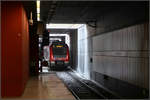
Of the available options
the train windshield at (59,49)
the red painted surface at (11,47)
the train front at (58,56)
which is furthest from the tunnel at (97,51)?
the train windshield at (59,49)

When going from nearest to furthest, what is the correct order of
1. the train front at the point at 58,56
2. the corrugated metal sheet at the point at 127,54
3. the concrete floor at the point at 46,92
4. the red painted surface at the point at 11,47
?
the red painted surface at the point at 11,47
the concrete floor at the point at 46,92
the corrugated metal sheet at the point at 127,54
the train front at the point at 58,56

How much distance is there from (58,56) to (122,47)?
14.4 meters

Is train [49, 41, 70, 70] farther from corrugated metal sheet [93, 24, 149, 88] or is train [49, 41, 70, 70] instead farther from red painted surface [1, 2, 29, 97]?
red painted surface [1, 2, 29, 97]

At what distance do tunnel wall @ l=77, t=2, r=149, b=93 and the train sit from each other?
8485 millimetres

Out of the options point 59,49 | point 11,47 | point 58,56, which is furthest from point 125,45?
point 59,49

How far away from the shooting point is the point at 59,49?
2466 centimetres

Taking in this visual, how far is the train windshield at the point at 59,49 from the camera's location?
80.6ft

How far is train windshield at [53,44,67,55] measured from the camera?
2458 centimetres

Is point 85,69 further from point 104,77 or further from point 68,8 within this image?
point 68,8

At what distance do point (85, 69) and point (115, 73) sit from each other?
7.99 meters

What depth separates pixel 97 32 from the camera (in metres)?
15.4

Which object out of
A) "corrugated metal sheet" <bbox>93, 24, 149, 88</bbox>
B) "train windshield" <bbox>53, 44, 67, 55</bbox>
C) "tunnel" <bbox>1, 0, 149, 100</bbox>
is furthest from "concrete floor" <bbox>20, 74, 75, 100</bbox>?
"train windshield" <bbox>53, 44, 67, 55</bbox>

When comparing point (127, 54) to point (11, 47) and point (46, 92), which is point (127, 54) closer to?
point (46, 92)

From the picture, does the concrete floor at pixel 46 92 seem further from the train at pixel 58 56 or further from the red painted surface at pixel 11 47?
the train at pixel 58 56
